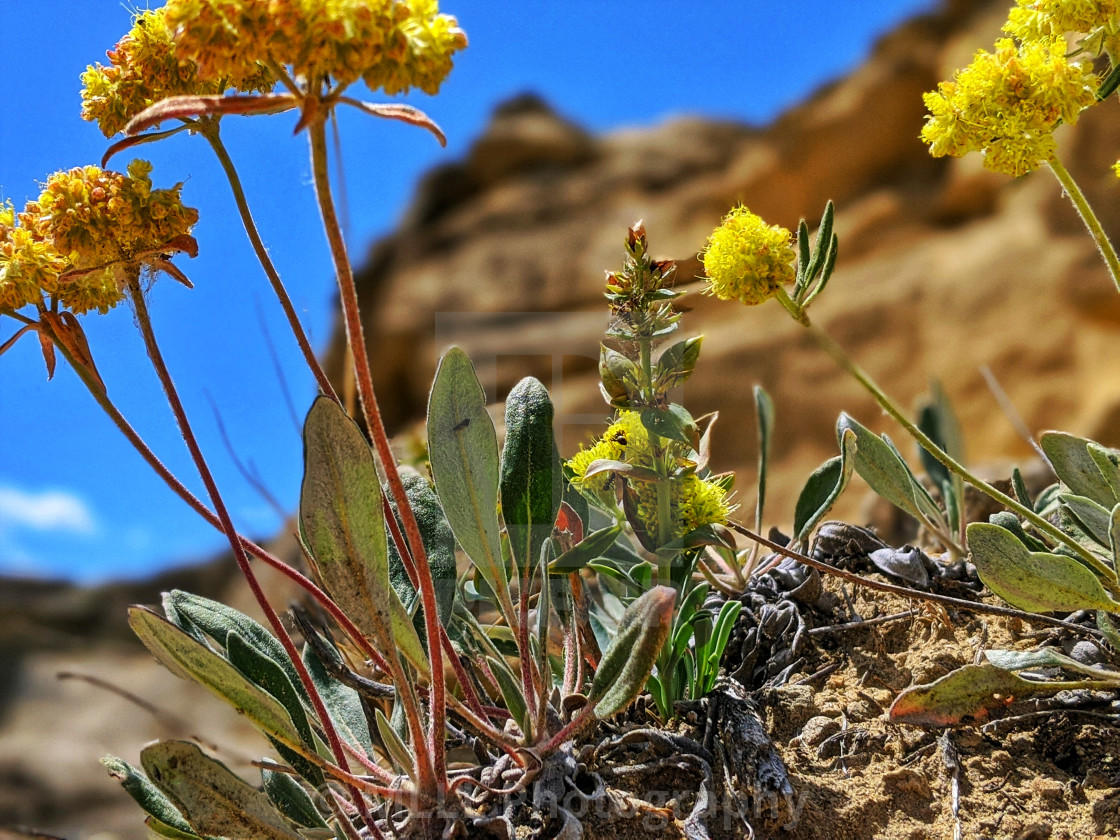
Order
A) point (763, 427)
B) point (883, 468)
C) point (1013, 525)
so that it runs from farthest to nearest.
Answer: point (763, 427) → point (883, 468) → point (1013, 525)

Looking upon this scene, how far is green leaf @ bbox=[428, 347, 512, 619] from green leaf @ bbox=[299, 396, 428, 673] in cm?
15

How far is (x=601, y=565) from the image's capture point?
146 cm

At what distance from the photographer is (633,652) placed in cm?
113

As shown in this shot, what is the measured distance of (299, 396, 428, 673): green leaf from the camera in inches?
43.4

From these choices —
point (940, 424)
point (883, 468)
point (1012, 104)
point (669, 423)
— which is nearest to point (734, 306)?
point (940, 424)

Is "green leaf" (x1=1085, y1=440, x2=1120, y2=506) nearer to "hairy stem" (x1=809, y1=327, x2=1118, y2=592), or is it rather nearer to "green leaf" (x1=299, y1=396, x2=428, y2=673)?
"hairy stem" (x1=809, y1=327, x2=1118, y2=592)

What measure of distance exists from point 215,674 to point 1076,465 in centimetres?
135

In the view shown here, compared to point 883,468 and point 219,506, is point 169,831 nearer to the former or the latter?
point 219,506

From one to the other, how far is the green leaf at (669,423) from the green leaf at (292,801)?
0.70 metres

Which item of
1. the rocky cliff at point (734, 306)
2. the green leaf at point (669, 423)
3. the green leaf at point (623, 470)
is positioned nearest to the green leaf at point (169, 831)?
the green leaf at point (623, 470)

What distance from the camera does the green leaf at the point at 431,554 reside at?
1401mm

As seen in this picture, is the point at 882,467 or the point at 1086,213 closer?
the point at 1086,213

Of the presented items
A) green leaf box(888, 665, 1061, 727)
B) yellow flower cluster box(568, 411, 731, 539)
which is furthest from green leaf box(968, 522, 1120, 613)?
yellow flower cluster box(568, 411, 731, 539)

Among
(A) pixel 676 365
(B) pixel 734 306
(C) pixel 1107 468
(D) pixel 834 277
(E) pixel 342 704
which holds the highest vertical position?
(B) pixel 734 306
